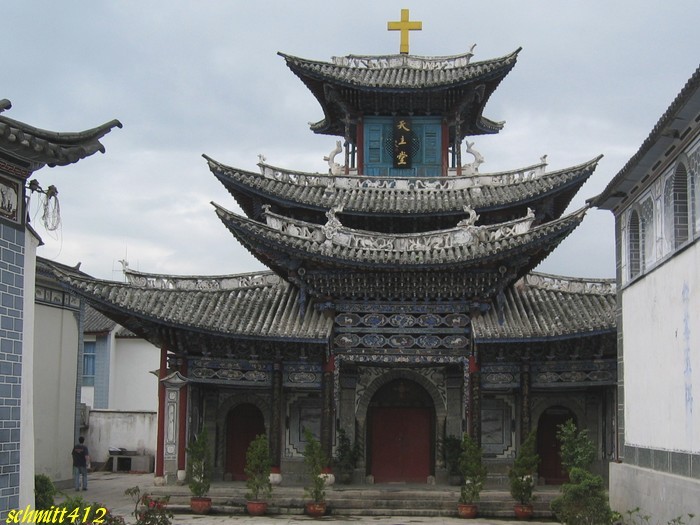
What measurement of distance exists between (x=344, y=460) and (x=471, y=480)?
4.08 m

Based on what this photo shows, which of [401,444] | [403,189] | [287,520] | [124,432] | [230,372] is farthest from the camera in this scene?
[124,432]

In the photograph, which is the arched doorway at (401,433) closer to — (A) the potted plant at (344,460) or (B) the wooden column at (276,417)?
(A) the potted plant at (344,460)

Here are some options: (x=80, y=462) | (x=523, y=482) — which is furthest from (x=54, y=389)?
(x=523, y=482)

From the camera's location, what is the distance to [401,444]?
24078 mm

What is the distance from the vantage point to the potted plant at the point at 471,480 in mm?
19891

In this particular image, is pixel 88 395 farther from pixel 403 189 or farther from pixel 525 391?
pixel 525 391

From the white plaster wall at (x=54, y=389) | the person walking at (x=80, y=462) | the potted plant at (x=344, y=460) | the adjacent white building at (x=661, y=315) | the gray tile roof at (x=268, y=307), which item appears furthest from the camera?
the person walking at (x=80, y=462)

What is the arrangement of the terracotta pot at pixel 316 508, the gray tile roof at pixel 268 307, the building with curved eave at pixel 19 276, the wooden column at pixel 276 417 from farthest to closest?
1. the wooden column at pixel 276 417
2. the gray tile roof at pixel 268 307
3. the terracotta pot at pixel 316 508
4. the building with curved eave at pixel 19 276

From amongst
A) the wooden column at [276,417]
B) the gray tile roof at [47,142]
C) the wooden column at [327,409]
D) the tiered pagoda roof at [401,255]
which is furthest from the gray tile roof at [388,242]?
the gray tile roof at [47,142]

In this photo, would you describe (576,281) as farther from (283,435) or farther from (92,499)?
(92,499)

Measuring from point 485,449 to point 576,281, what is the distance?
495 centimetres

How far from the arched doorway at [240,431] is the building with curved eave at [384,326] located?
0.12 feet

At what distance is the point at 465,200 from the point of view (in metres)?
25.3

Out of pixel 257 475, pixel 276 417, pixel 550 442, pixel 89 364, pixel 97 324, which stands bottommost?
pixel 257 475
